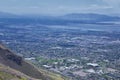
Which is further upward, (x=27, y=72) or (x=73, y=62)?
(x=27, y=72)

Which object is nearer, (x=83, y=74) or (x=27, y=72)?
(x=27, y=72)

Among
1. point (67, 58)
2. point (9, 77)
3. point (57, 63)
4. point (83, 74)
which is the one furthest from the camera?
point (67, 58)

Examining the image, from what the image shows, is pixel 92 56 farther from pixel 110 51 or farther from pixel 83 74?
pixel 83 74

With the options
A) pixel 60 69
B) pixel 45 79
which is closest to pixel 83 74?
pixel 60 69

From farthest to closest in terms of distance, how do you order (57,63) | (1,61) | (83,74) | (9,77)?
(57,63), (83,74), (1,61), (9,77)

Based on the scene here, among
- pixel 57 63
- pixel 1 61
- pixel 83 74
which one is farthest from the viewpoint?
pixel 57 63

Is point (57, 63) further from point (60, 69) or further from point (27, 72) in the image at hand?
point (27, 72)

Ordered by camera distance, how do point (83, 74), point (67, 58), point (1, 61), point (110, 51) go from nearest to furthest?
1. point (1, 61)
2. point (83, 74)
3. point (67, 58)
4. point (110, 51)

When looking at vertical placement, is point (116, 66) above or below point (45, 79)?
below

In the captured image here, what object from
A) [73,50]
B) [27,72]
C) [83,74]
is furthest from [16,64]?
[73,50]
